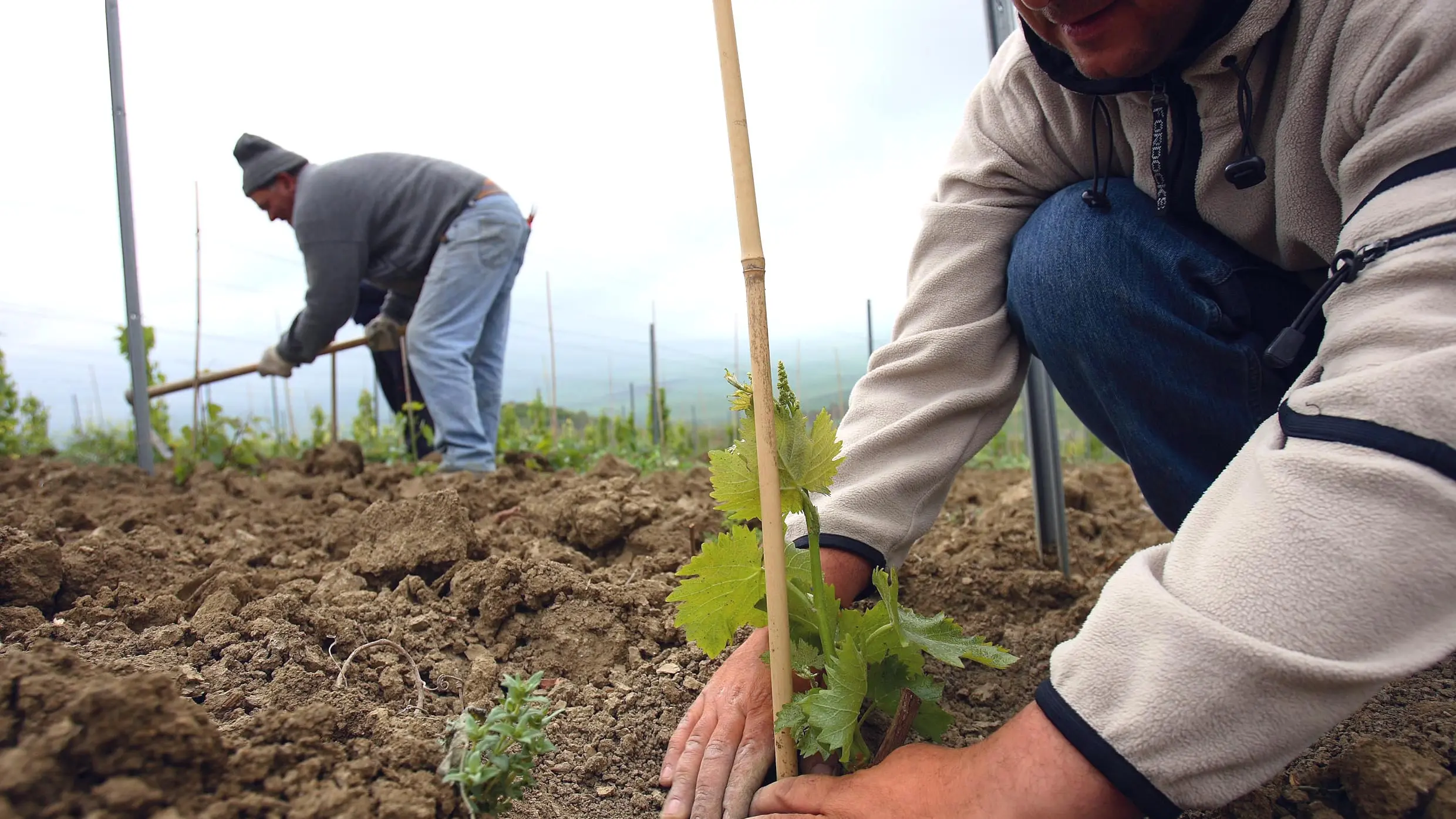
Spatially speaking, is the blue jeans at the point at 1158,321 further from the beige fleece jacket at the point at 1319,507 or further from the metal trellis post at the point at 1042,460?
the metal trellis post at the point at 1042,460

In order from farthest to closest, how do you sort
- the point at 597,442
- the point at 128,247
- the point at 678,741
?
1. the point at 597,442
2. the point at 128,247
3. the point at 678,741

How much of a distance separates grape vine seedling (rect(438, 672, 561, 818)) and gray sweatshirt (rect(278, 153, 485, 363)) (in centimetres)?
360

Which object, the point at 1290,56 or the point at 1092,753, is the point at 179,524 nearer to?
the point at 1092,753

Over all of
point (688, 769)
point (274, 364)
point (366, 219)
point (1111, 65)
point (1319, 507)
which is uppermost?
point (366, 219)

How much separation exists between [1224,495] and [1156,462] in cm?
68

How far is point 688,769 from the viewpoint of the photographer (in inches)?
45.3

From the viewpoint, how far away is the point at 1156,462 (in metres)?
1.51

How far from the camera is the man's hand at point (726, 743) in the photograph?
1106 mm

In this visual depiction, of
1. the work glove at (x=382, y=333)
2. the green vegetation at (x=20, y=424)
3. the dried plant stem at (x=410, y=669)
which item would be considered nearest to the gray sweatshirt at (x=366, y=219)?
the work glove at (x=382, y=333)

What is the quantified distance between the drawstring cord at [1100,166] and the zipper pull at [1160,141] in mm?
75

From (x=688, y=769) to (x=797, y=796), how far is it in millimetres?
207

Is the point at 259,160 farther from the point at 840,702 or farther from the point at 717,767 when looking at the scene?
the point at 840,702

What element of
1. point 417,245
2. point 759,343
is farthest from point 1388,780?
point 417,245

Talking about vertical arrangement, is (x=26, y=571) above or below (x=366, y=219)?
below
